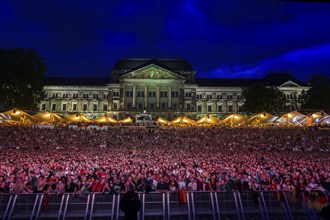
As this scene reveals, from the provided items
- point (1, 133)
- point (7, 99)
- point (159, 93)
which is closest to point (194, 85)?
point (159, 93)

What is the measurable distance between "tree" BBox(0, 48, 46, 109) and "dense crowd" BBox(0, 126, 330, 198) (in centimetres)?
1628

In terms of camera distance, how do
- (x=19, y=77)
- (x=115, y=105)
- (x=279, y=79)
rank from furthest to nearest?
(x=279, y=79) → (x=115, y=105) → (x=19, y=77)

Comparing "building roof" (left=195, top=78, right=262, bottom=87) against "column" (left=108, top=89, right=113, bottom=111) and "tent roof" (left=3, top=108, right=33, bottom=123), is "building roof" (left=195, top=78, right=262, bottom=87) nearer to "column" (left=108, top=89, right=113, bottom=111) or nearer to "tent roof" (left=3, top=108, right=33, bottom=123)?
"column" (left=108, top=89, right=113, bottom=111)

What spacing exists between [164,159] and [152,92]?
211 feet

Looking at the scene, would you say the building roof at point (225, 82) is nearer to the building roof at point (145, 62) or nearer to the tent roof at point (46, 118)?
the building roof at point (145, 62)

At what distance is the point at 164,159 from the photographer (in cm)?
2114

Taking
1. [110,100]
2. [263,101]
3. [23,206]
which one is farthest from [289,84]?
[23,206]

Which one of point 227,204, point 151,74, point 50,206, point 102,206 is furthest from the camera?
point 151,74

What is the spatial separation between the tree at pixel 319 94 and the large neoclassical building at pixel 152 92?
864 inches

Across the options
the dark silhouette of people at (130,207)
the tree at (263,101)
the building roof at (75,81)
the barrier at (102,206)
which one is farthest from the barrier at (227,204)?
the building roof at (75,81)

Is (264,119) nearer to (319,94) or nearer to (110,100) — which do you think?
(319,94)

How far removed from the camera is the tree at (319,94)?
206 ft

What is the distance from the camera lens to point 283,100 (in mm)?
66188

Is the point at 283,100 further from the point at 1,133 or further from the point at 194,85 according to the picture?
the point at 1,133
